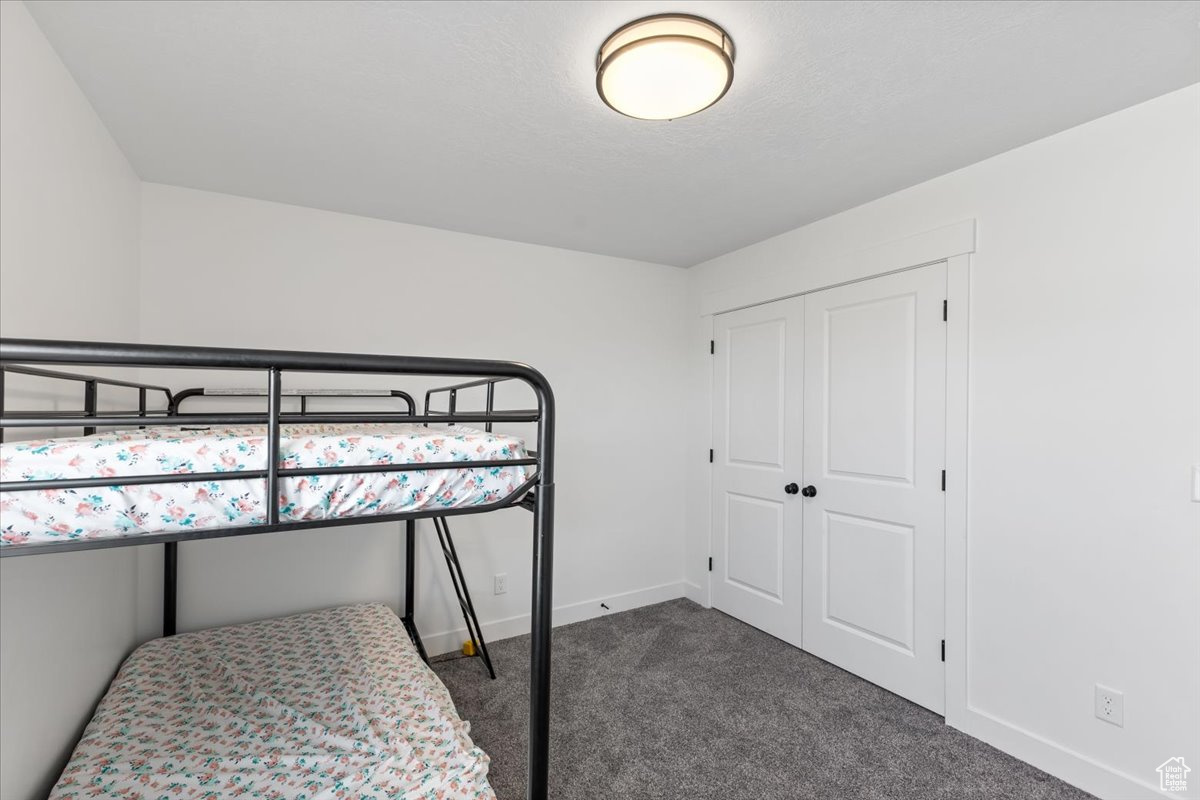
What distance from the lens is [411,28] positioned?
1353 millimetres

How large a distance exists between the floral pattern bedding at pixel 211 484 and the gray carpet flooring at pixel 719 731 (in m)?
1.30

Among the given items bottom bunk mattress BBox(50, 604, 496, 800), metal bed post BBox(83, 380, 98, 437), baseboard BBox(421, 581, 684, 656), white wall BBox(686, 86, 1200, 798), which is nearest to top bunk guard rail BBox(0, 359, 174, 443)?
metal bed post BBox(83, 380, 98, 437)

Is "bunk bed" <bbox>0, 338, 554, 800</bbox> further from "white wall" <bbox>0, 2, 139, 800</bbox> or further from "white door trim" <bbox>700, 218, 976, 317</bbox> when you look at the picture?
"white door trim" <bbox>700, 218, 976, 317</bbox>

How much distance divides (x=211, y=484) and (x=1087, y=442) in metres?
2.49

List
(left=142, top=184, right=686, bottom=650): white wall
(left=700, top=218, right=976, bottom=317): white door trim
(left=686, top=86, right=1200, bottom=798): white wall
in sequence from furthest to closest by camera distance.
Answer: (left=142, top=184, right=686, bottom=650): white wall, (left=700, top=218, right=976, bottom=317): white door trim, (left=686, top=86, right=1200, bottom=798): white wall

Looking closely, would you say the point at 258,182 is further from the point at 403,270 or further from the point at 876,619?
the point at 876,619

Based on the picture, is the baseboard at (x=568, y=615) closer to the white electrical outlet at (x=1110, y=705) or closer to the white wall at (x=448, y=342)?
the white wall at (x=448, y=342)

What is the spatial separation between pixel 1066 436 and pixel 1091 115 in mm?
1064

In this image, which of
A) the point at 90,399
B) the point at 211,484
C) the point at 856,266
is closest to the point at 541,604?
the point at 211,484

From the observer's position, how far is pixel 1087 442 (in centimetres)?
181

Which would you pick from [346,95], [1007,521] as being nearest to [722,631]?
[1007,521]

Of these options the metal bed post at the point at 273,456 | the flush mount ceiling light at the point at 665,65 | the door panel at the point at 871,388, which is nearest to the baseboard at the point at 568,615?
the door panel at the point at 871,388

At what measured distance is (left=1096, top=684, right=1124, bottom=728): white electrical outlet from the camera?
1.72 meters

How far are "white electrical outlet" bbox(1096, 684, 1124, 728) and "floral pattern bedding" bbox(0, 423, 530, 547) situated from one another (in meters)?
2.09
